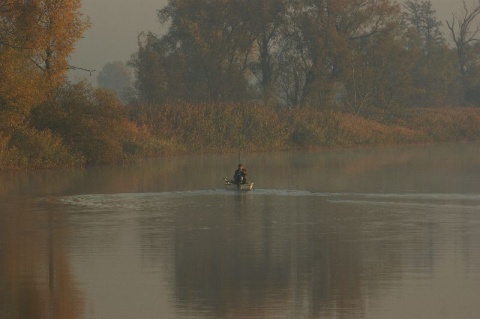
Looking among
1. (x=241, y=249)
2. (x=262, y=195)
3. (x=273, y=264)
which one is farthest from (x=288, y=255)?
(x=262, y=195)

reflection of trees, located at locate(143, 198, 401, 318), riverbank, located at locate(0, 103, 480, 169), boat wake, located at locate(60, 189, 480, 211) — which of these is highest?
riverbank, located at locate(0, 103, 480, 169)

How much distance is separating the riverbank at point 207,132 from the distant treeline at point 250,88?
0.28 feet

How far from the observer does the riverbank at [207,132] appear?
47.9m

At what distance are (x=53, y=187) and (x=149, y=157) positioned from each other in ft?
67.0

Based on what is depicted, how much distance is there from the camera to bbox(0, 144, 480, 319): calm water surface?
14461mm

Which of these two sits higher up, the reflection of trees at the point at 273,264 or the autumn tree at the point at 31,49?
the autumn tree at the point at 31,49

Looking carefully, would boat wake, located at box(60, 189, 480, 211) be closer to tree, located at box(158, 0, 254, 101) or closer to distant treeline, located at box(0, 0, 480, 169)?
distant treeline, located at box(0, 0, 480, 169)

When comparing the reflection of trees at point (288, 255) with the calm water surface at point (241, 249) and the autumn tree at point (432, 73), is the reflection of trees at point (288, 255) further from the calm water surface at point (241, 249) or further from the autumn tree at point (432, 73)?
the autumn tree at point (432, 73)

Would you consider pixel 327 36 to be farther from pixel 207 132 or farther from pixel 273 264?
pixel 273 264

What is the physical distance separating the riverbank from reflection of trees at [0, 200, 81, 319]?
2091 cm

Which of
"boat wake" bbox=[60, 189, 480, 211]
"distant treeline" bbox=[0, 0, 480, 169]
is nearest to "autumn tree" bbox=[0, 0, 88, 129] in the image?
"distant treeline" bbox=[0, 0, 480, 169]

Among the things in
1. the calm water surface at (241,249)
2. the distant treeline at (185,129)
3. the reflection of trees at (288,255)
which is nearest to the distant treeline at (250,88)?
the distant treeline at (185,129)

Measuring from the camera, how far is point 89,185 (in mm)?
38156

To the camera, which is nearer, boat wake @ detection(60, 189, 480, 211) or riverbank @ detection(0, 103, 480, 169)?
boat wake @ detection(60, 189, 480, 211)
